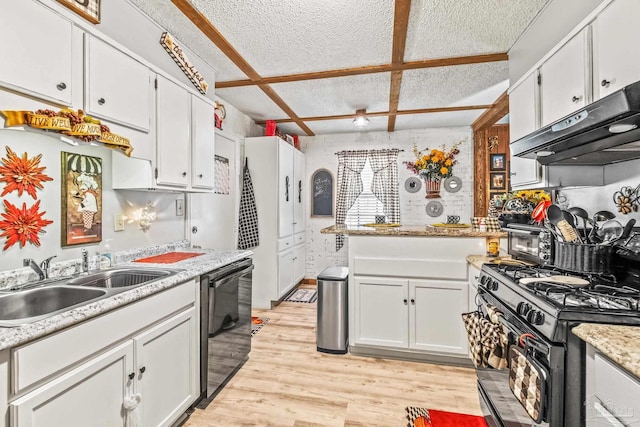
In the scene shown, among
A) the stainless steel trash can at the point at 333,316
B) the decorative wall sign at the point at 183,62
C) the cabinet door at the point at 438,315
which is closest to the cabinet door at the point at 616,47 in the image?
the cabinet door at the point at 438,315

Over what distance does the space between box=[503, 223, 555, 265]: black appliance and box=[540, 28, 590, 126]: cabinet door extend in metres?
0.67

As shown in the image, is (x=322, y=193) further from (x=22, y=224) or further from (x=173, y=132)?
(x=22, y=224)

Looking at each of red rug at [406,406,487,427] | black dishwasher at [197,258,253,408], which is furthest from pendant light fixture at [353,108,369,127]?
red rug at [406,406,487,427]

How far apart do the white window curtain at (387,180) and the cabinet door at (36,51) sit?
420cm

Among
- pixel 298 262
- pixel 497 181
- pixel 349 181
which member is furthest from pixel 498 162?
pixel 298 262

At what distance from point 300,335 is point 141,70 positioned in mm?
2638

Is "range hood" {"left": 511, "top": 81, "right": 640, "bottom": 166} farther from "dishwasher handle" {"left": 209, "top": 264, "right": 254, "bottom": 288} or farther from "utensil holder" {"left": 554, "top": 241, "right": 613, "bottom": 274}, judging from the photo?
"dishwasher handle" {"left": 209, "top": 264, "right": 254, "bottom": 288}

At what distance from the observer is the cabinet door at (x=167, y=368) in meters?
1.56

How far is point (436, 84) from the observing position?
127 inches

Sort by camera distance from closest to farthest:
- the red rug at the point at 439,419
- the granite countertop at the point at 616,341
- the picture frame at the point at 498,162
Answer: the granite countertop at the point at 616,341, the red rug at the point at 439,419, the picture frame at the point at 498,162

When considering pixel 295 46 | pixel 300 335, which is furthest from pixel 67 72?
pixel 300 335

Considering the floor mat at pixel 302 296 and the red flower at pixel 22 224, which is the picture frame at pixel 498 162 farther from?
the red flower at pixel 22 224

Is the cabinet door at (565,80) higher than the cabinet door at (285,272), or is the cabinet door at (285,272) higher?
the cabinet door at (565,80)

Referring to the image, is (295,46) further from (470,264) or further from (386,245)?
(470,264)
